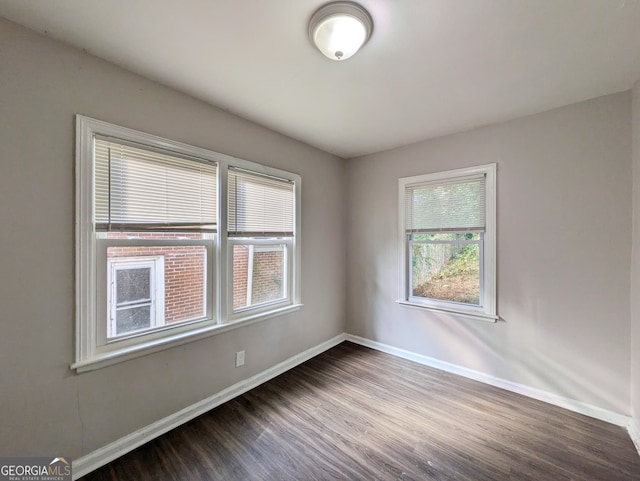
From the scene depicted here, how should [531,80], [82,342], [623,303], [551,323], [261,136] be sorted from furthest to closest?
[261,136] < [551,323] < [623,303] < [531,80] < [82,342]

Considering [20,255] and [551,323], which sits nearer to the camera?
[20,255]

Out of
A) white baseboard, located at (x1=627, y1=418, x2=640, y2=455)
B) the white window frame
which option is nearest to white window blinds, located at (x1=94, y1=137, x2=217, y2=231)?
the white window frame

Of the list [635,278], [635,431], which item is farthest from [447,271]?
[635,431]

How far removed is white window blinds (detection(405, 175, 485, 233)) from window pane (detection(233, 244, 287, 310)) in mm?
1565

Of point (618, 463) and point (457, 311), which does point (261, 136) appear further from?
point (618, 463)

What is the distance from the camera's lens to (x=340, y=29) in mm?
1359

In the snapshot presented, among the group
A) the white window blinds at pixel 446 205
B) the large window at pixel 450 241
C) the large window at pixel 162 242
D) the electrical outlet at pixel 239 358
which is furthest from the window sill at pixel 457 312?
the electrical outlet at pixel 239 358

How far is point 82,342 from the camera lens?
1562 mm

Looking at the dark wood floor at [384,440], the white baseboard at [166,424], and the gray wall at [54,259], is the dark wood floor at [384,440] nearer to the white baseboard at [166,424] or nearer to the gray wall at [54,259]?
the white baseboard at [166,424]

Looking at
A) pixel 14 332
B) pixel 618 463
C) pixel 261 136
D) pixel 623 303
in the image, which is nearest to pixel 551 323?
pixel 623 303

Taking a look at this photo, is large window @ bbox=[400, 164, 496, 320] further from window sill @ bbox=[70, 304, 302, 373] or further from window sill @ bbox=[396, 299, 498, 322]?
window sill @ bbox=[70, 304, 302, 373]

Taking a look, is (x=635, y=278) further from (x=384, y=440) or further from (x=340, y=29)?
(x=340, y=29)

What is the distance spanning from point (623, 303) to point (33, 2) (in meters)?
4.08

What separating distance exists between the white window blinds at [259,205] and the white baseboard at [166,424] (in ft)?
4.49
